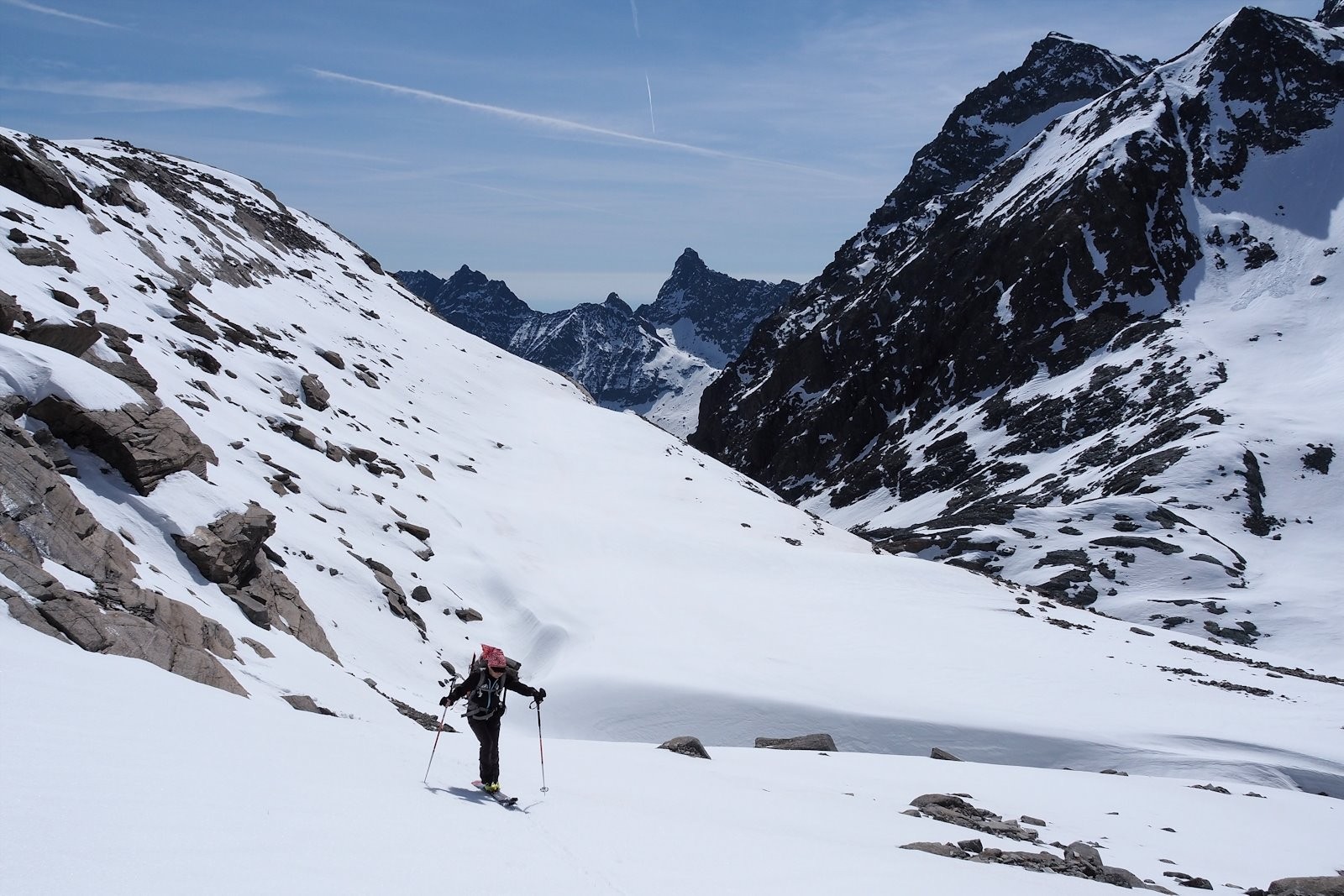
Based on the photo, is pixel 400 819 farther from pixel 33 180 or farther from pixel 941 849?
pixel 33 180

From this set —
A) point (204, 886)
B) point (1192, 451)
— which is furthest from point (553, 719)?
point (1192, 451)

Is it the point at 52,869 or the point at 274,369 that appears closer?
the point at 52,869

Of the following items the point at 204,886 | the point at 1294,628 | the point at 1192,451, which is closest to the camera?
the point at 204,886

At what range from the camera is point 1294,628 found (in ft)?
171

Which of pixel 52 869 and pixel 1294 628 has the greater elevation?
pixel 1294 628

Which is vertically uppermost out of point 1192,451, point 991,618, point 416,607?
point 1192,451

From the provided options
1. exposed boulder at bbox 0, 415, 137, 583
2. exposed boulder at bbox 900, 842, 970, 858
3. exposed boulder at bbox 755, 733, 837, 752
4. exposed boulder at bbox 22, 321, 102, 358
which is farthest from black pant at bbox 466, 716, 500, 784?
exposed boulder at bbox 22, 321, 102, 358

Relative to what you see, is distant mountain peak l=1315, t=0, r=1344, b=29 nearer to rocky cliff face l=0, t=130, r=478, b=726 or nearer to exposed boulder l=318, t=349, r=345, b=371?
exposed boulder l=318, t=349, r=345, b=371

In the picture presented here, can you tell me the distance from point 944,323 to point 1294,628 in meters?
100

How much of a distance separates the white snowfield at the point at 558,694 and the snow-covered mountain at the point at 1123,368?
628 inches

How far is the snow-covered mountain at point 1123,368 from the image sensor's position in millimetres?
65125

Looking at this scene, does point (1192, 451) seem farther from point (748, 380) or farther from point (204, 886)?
point (748, 380)

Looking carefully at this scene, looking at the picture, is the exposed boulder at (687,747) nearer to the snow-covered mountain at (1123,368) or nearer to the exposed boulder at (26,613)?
the exposed boulder at (26,613)

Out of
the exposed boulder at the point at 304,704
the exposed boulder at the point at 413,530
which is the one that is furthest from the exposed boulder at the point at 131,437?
the exposed boulder at the point at 413,530
